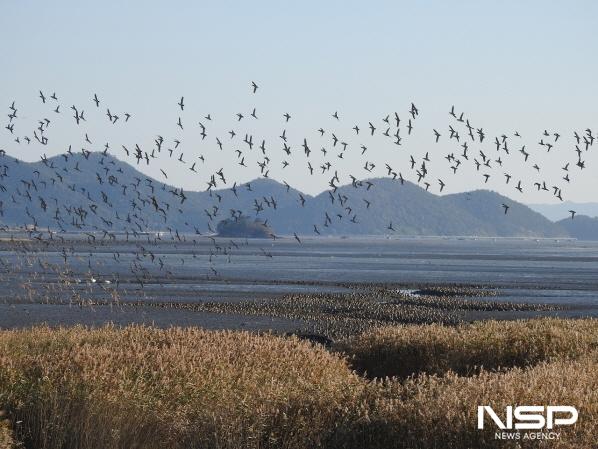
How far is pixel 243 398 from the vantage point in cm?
1798

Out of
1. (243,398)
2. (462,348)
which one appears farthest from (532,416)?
(462,348)

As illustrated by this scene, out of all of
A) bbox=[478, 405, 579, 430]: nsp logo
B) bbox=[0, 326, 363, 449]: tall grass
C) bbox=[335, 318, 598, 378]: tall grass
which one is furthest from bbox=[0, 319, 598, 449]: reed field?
bbox=[335, 318, 598, 378]: tall grass

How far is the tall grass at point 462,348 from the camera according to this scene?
91.3 feet

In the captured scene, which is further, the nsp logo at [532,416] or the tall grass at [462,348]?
the tall grass at [462,348]

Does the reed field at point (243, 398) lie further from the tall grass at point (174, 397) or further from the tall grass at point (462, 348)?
the tall grass at point (462, 348)

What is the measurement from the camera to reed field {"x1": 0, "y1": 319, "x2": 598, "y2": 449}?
15047 mm

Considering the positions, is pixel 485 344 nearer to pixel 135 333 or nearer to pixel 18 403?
pixel 135 333

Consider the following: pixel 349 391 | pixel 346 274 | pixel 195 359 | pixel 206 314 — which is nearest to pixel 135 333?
pixel 195 359

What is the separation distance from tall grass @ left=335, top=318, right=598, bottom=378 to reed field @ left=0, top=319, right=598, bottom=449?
3.22m

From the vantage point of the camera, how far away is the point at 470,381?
1669 cm

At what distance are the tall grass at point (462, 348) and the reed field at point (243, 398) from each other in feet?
10.6

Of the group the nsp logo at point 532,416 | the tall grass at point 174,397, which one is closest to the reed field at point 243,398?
the tall grass at point 174,397

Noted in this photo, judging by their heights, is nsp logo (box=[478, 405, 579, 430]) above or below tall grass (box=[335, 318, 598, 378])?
above

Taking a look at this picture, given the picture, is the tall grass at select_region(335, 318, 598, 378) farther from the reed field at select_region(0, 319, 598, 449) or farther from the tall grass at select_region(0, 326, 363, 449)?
the tall grass at select_region(0, 326, 363, 449)
